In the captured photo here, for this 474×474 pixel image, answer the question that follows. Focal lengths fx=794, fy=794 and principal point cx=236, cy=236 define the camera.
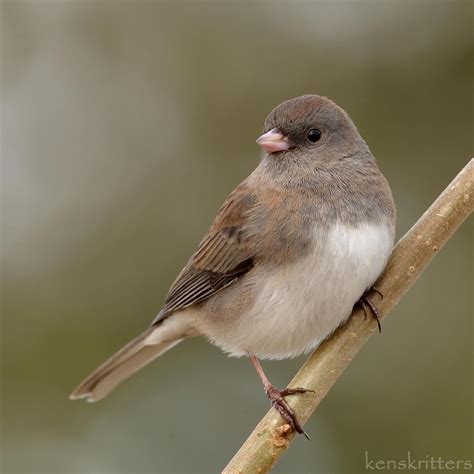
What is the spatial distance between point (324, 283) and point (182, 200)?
196 cm

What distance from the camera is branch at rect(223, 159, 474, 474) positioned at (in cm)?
212

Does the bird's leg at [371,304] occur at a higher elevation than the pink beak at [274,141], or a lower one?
lower

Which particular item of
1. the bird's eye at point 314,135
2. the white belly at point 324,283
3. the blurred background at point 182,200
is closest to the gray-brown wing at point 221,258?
the white belly at point 324,283

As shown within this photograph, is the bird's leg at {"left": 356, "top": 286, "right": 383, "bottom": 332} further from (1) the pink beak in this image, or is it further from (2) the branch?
(1) the pink beak

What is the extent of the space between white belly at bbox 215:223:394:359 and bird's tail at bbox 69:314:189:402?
55 centimetres

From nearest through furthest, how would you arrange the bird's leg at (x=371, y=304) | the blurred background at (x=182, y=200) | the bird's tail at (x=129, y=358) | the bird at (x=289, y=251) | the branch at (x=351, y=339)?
the branch at (x=351, y=339)
the bird's leg at (x=371, y=304)
the bird at (x=289, y=251)
the bird's tail at (x=129, y=358)
the blurred background at (x=182, y=200)

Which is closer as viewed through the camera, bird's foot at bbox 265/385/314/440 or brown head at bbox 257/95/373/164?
bird's foot at bbox 265/385/314/440

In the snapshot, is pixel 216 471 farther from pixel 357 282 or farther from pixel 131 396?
pixel 357 282

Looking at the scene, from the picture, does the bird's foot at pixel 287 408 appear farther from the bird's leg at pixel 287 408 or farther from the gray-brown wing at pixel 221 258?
the gray-brown wing at pixel 221 258

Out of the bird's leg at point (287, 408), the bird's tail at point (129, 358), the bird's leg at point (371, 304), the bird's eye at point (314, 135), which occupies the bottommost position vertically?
the bird's tail at point (129, 358)

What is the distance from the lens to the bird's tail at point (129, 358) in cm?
312

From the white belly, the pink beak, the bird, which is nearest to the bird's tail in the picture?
the bird

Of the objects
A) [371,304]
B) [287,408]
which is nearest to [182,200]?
[371,304]

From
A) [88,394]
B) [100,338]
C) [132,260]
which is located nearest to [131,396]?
[100,338]
